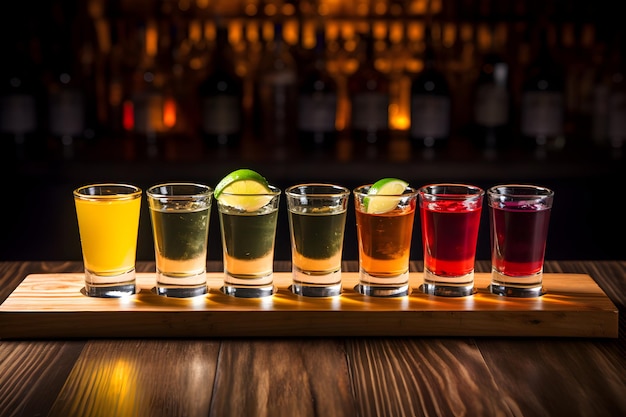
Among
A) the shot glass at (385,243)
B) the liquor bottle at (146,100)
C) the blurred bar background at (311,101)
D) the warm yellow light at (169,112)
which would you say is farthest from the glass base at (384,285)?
the warm yellow light at (169,112)

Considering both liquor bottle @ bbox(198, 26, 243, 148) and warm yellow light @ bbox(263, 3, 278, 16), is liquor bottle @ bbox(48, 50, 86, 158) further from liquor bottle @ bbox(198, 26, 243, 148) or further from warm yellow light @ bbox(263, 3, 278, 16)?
warm yellow light @ bbox(263, 3, 278, 16)

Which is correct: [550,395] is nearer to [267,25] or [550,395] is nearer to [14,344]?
[14,344]

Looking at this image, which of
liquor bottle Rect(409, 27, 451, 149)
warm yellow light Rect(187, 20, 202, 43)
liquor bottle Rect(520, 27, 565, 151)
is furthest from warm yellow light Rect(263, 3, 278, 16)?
liquor bottle Rect(520, 27, 565, 151)

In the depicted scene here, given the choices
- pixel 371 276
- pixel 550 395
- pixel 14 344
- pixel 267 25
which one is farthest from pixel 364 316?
pixel 267 25

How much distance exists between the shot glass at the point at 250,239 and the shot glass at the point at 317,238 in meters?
0.02

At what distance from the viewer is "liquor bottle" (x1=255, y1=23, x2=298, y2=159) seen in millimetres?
2621

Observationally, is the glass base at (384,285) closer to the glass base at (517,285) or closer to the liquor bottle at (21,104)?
the glass base at (517,285)

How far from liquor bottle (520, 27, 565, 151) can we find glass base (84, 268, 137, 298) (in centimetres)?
160

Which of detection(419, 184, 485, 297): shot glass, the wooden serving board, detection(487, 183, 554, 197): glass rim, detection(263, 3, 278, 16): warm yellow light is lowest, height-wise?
the wooden serving board

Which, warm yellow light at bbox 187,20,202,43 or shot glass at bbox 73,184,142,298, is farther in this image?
warm yellow light at bbox 187,20,202,43

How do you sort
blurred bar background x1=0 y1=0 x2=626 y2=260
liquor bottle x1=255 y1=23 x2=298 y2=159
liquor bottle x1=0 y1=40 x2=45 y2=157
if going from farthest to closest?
liquor bottle x1=255 y1=23 x2=298 y2=159
liquor bottle x1=0 y1=40 x2=45 y2=157
blurred bar background x1=0 y1=0 x2=626 y2=260

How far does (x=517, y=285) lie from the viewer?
1.03m

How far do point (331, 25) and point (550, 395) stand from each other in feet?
6.64

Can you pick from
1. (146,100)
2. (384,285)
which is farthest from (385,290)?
(146,100)
